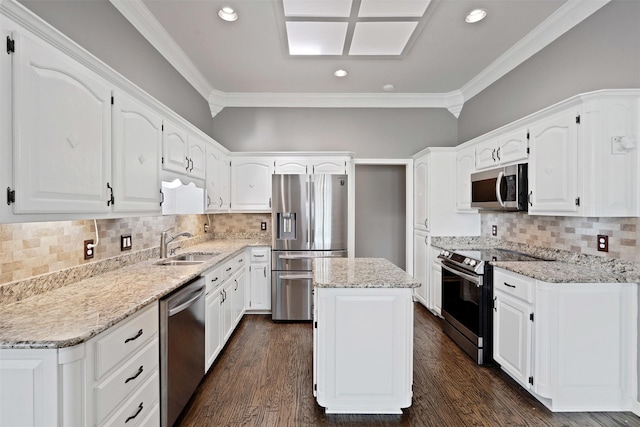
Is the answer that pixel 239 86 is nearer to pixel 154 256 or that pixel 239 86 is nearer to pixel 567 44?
pixel 154 256

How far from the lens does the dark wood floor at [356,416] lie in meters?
1.96

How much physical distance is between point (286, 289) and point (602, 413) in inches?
115

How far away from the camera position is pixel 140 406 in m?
1.49

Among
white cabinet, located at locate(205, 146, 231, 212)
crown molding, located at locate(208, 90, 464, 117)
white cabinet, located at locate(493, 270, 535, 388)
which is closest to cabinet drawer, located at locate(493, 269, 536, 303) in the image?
white cabinet, located at locate(493, 270, 535, 388)

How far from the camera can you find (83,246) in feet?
6.26

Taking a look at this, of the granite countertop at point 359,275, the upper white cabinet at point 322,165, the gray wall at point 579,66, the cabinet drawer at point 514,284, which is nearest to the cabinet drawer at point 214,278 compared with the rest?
the granite countertop at point 359,275

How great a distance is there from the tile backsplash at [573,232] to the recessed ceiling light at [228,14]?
10.8ft

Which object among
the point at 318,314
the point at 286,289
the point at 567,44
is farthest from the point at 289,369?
the point at 567,44

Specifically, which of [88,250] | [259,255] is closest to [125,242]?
[88,250]

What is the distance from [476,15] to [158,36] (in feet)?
9.13

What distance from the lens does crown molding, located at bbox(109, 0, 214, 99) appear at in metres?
2.31

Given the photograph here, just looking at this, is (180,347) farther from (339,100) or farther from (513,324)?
(339,100)

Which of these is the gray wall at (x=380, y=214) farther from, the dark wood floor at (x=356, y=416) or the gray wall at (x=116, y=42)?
the gray wall at (x=116, y=42)

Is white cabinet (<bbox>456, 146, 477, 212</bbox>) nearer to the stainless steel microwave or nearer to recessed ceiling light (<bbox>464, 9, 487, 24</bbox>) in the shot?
the stainless steel microwave
